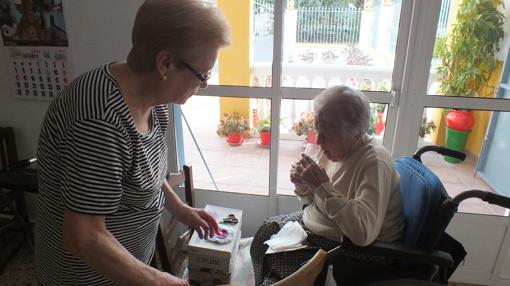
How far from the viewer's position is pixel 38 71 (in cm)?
200

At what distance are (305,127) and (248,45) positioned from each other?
62 cm

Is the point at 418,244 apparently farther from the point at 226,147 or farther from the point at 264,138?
the point at 226,147

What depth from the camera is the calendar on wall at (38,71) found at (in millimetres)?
1951

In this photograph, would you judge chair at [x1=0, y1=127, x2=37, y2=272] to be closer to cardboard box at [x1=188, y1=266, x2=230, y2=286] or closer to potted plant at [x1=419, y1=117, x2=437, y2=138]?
cardboard box at [x1=188, y1=266, x2=230, y2=286]

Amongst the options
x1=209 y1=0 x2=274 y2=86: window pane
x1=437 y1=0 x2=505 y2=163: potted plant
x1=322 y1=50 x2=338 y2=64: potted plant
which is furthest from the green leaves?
x1=209 y1=0 x2=274 y2=86: window pane

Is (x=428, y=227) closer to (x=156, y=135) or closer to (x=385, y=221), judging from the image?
(x=385, y=221)

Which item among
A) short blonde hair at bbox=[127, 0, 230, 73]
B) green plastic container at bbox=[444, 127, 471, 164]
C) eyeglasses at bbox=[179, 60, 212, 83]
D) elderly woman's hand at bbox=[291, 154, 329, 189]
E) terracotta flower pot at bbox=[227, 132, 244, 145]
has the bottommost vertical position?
terracotta flower pot at bbox=[227, 132, 244, 145]

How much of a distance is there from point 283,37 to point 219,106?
586mm

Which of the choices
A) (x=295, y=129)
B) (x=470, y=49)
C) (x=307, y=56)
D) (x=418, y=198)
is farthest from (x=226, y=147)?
(x=470, y=49)

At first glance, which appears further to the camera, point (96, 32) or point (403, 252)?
point (96, 32)

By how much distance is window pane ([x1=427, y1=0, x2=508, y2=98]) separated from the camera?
163 centimetres

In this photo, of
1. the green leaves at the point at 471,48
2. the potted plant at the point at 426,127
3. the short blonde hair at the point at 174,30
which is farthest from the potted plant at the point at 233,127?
the short blonde hair at the point at 174,30

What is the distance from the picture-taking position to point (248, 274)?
1741 millimetres

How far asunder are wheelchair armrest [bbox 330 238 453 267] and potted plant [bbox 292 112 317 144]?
1.00 metres
